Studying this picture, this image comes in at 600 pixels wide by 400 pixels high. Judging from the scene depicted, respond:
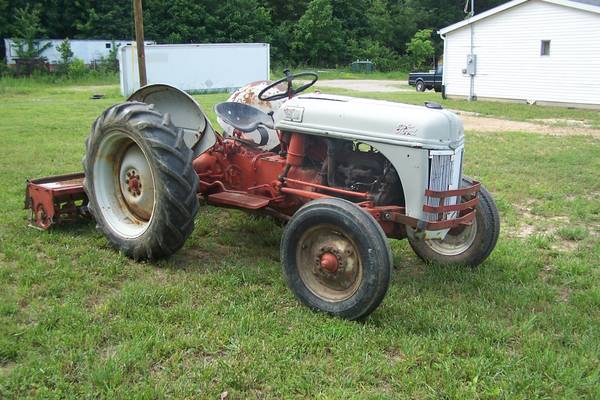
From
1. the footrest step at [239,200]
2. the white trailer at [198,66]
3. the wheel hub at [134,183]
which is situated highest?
the white trailer at [198,66]

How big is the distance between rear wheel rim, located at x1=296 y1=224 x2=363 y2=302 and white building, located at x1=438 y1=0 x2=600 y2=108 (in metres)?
18.3

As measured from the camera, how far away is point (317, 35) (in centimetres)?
4922

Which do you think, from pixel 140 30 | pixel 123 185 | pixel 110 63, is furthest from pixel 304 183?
pixel 110 63

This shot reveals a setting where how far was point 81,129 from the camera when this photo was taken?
12.5 m

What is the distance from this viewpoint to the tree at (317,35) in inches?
1924

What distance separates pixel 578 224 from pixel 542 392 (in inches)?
144

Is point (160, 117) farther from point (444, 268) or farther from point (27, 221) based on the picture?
point (444, 268)

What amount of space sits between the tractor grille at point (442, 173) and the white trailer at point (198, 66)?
19891mm

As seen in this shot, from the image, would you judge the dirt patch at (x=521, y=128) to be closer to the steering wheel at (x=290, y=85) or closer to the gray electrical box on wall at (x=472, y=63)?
the gray electrical box on wall at (x=472, y=63)

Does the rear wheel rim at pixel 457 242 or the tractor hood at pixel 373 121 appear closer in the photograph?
the tractor hood at pixel 373 121

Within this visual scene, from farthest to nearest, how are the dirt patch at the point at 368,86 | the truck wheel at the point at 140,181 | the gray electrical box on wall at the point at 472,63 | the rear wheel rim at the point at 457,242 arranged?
1. the dirt patch at the point at 368,86
2. the gray electrical box on wall at the point at 472,63
3. the rear wheel rim at the point at 457,242
4. the truck wheel at the point at 140,181

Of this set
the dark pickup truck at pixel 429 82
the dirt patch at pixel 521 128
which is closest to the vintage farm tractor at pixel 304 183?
the dirt patch at pixel 521 128

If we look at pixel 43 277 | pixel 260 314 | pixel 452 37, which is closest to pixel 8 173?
pixel 43 277

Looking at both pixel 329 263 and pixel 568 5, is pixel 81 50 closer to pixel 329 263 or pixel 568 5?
pixel 568 5
